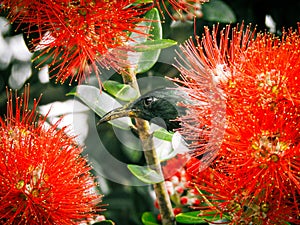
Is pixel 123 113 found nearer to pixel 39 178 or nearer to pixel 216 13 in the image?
pixel 39 178

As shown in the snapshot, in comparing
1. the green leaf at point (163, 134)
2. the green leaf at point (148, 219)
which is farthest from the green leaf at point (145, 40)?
the green leaf at point (148, 219)

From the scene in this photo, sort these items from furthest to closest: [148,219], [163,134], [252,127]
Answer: [148,219], [163,134], [252,127]

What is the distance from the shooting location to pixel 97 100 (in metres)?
0.87

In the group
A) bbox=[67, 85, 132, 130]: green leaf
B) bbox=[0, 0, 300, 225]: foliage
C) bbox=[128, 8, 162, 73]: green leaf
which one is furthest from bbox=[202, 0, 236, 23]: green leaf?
bbox=[67, 85, 132, 130]: green leaf

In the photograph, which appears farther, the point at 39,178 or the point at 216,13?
the point at 216,13

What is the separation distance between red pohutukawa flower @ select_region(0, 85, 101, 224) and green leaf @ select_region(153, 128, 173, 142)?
0.11 m

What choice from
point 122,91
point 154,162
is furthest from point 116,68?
point 154,162

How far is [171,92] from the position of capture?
2.61ft

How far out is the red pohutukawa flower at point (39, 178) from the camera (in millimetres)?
752

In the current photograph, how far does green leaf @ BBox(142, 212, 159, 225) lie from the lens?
0.98 m

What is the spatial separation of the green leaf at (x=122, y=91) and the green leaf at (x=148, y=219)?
0.79 ft

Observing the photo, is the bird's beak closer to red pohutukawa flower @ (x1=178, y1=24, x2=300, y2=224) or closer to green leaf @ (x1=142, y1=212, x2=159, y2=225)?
red pohutukawa flower @ (x1=178, y1=24, x2=300, y2=224)

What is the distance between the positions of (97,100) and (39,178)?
0.16 metres

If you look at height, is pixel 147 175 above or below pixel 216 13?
below
